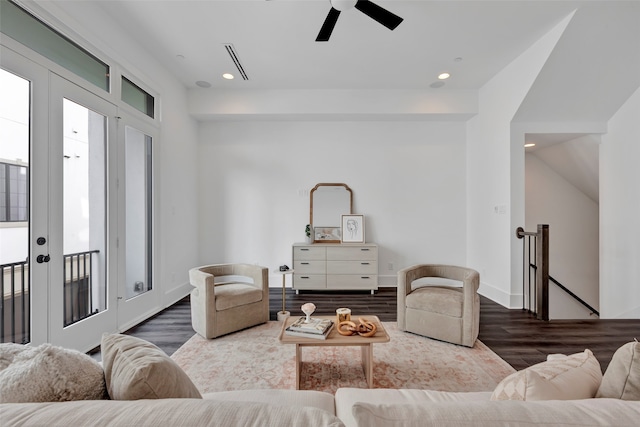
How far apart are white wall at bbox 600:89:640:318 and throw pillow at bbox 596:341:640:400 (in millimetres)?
3858

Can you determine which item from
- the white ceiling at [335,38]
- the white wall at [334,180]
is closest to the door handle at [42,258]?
the white ceiling at [335,38]

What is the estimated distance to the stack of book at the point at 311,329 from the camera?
1.90 m

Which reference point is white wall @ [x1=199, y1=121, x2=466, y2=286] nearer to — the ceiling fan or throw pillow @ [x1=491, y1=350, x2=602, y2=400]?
the ceiling fan

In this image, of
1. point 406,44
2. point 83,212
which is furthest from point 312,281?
point 406,44

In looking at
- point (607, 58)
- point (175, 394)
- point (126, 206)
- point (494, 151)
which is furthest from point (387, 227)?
point (175, 394)

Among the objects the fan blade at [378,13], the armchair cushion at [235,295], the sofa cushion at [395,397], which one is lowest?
the armchair cushion at [235,295]

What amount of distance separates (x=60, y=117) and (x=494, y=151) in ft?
16.2

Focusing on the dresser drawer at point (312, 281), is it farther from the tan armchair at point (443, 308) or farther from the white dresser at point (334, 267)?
the tan armchair at point (443, 308)

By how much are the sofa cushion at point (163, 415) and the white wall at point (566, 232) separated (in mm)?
5956

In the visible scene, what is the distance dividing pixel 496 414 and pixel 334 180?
416 centimetres

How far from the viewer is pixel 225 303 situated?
2.71 metres

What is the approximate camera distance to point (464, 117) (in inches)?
173

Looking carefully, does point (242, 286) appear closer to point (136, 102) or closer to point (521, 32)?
point (136, 102)

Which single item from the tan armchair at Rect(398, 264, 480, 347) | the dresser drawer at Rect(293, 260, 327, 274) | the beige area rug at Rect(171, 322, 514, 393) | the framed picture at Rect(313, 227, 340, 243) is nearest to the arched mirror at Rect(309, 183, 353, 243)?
the framed picture at Rect(313, 227, 340, 243)
